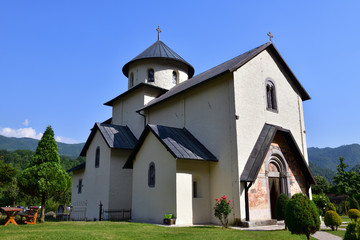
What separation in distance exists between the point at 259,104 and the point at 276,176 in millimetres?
4154

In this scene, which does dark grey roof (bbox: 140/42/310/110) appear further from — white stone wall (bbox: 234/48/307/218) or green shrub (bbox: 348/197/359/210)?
green shrub (bbox: 348/197/359/210)

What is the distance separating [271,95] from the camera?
1808 centimetres

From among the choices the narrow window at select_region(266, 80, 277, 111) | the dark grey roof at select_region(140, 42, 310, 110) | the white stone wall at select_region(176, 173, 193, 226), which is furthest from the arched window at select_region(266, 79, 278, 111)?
the white stone wall at select_region(176, 173, 193, 226)

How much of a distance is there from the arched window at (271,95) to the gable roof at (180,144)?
16.4ft

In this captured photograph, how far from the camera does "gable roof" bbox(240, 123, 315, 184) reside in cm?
1419

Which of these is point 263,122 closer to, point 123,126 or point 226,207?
point 226,207

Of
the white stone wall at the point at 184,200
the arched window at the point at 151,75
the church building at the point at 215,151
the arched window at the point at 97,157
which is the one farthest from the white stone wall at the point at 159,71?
the white stone wall at the point at 184,200

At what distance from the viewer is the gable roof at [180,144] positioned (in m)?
14.9

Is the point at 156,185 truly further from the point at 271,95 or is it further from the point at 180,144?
the point at 271,95

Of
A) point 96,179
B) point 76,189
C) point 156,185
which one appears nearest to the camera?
point 156,185

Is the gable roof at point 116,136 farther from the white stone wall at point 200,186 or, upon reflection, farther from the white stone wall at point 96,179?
the white stone wall at point 200,186

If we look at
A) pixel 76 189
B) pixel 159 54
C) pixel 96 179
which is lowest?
pixel 76 189

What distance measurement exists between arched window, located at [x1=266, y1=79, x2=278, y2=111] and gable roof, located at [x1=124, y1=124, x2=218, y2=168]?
501 centimetres

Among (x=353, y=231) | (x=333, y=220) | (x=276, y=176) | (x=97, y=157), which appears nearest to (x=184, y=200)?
(x=276, y=176)
